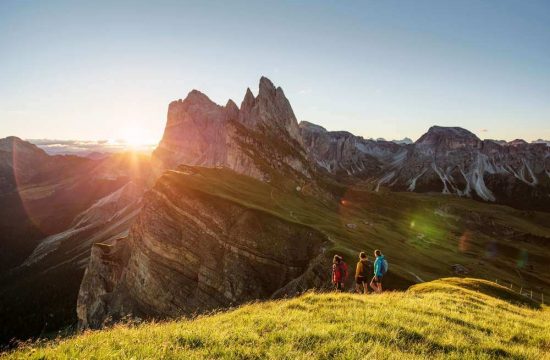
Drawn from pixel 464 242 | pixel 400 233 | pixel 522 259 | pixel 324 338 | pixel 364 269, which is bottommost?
pixel 522 259

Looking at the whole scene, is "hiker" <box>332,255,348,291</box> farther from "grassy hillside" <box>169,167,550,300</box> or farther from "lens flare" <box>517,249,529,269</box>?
"lens flare" <box>517,249,529,269</box>

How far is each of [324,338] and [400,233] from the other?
116756 mm

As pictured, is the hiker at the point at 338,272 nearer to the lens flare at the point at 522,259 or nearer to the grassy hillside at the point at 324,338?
the grassy hillside at the point at 324,338

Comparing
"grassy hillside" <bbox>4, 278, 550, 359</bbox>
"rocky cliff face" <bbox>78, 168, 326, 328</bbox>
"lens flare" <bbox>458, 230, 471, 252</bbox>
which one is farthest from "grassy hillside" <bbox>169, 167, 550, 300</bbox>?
"grassy hillside" <bbox>4, 278, 550, 359</bbox>

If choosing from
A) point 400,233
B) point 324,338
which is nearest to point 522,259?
point 400,233

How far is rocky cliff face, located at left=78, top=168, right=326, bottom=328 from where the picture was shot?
2218 inches

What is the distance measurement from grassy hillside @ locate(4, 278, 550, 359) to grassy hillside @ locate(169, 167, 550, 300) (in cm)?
3106

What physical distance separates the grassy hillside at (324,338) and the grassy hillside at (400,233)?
31061 millimetres

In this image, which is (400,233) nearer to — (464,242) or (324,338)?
(464,242)

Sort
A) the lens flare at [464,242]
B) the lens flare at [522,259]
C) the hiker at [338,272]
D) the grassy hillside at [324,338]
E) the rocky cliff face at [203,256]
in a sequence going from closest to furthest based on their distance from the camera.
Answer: the grassy hillside at [324,338] < the hiker at [338,272] < the rocky cliff face at [203,256] < the lens flare at [522,259] < the lens flare at [464,242]

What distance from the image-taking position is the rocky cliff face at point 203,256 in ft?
185

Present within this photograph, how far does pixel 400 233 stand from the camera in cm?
12206

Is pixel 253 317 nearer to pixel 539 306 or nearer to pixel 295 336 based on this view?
pixel 295 336

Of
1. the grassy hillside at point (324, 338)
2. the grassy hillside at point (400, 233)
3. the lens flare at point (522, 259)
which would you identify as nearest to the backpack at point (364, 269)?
the grassy hillside at point (324, 338)
